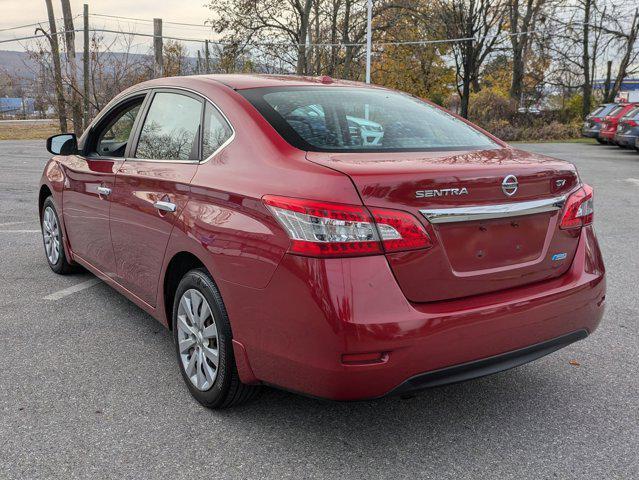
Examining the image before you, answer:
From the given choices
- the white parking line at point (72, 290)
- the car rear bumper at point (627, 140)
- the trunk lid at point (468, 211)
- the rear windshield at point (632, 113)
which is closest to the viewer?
the trunk lid at point (468, 211)

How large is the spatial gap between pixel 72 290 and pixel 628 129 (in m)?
19.6

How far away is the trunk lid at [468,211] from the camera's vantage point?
240 cm

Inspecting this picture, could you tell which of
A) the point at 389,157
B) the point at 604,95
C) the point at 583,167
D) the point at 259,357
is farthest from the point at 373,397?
the point at 604,95

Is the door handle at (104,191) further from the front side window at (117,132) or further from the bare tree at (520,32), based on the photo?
the bare tree at (520,32)

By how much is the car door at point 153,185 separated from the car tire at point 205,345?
12.4 inches

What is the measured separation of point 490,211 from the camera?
100 inches

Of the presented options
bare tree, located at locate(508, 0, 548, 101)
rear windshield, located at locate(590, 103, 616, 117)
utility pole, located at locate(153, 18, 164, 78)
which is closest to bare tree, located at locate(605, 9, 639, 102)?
bare tree, located at locate(508, 0, 548, 101)

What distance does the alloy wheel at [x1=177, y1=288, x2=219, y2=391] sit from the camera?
2.94 m

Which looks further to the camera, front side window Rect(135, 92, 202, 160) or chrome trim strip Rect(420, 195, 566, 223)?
front side window Rect(135, 92, 202, 160)

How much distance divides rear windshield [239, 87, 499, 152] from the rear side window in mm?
177

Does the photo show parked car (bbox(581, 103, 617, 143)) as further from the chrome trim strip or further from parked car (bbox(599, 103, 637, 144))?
the chrome trim strip

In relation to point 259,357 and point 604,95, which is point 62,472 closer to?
point 259,357

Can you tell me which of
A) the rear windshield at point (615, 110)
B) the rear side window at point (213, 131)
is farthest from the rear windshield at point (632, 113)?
the rear side window at point (213, 131)

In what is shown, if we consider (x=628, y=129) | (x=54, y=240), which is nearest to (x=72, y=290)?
(x=54, y=240)
